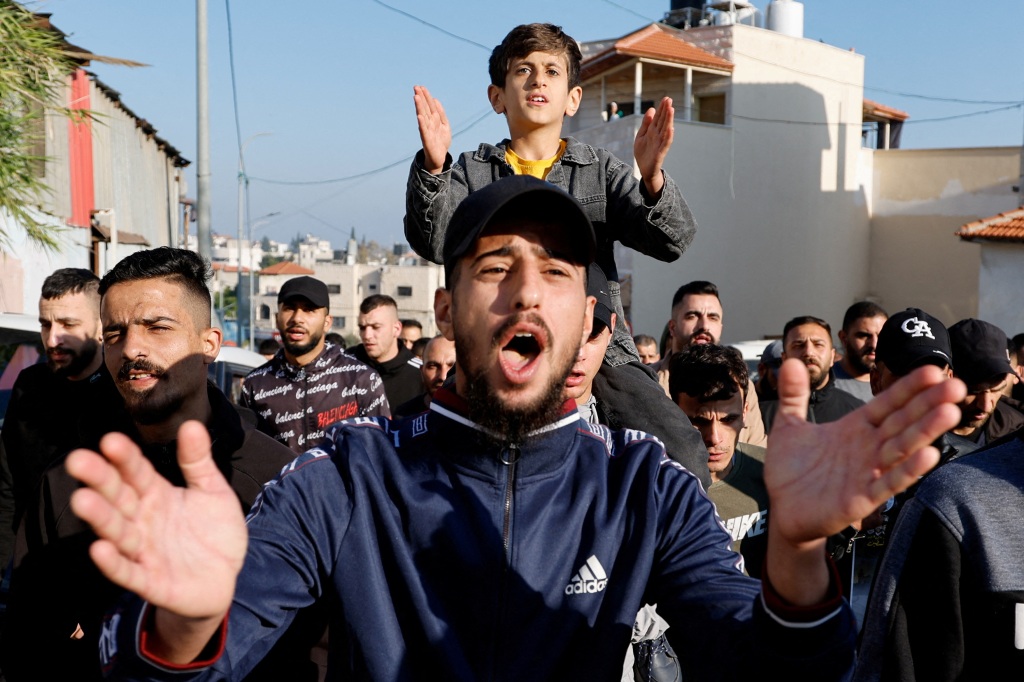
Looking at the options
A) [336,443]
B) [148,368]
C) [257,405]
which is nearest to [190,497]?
[336,443]

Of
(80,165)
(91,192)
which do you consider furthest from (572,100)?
(91,192)

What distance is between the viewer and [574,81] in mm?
3877

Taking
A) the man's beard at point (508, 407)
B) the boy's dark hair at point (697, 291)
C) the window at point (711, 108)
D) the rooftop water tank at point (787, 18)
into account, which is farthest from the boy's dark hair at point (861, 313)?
the rooftop water tank at point (787, 18)

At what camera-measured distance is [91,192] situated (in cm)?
1931

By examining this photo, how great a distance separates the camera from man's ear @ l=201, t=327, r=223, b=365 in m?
3.60

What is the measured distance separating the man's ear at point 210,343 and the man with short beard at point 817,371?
351 centimetres

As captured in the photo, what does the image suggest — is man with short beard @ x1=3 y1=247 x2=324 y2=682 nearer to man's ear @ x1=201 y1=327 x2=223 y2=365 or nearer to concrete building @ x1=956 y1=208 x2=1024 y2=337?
man's ear @ x1=201 y1=327 x2=223 y2=365

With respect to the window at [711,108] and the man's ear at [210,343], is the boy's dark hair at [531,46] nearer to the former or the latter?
the man's ear at [210,343]

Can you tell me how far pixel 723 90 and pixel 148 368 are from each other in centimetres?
2731

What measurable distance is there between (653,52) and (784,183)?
6.18 m

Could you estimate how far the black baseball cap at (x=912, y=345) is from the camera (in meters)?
4.64

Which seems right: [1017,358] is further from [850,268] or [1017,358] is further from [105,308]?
[850,268]

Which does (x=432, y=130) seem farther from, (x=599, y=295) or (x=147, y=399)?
(x=147, y=399)

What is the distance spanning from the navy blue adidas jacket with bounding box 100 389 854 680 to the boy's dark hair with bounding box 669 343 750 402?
2.20 metres
